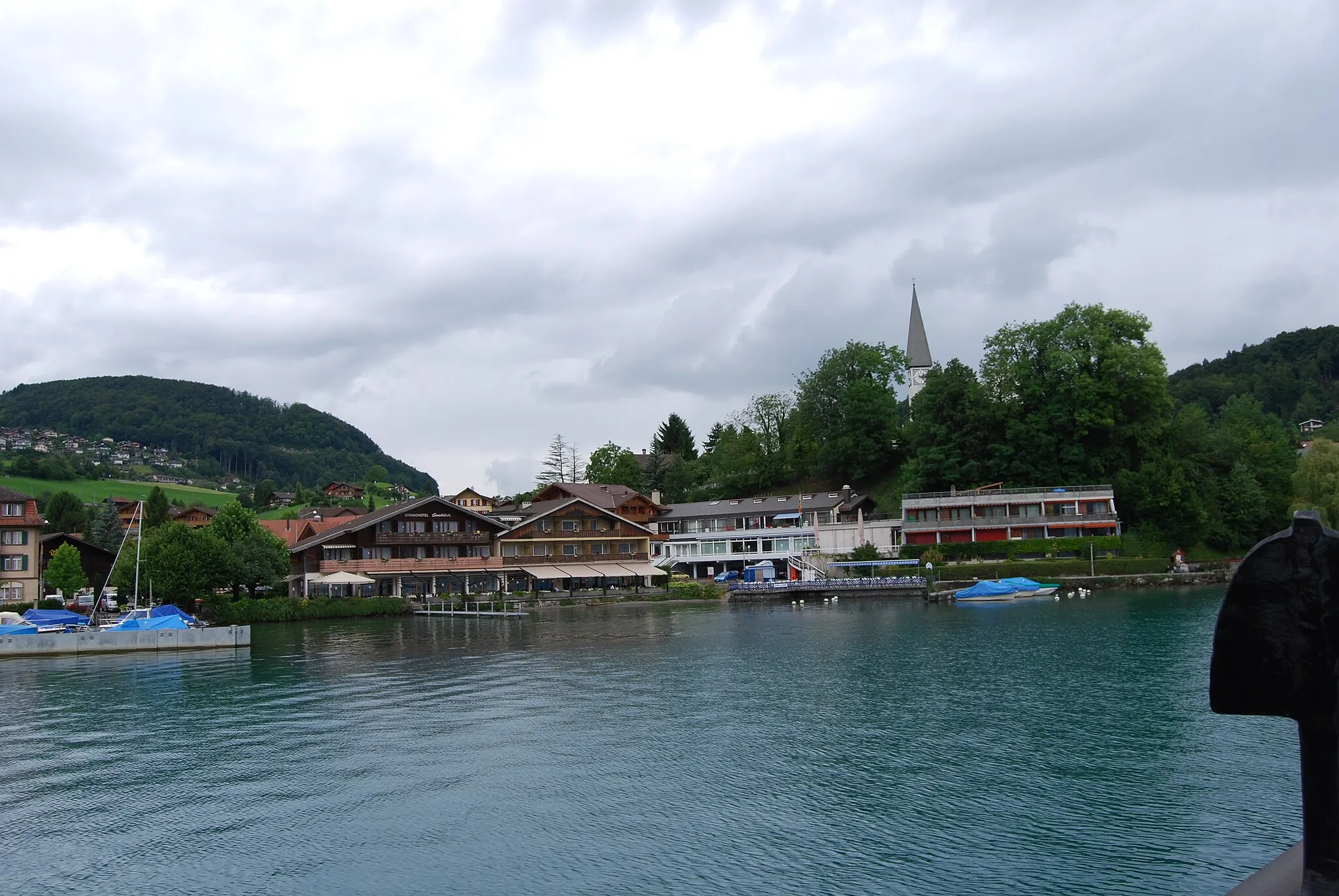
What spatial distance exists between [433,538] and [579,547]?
11.9 metres

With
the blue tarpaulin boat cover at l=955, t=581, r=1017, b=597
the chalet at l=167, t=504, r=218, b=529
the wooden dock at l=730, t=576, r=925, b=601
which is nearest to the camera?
→ the blue tarpaulin boat cover at l=955, t=581, r=1017, b=597

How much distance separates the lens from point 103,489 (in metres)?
133

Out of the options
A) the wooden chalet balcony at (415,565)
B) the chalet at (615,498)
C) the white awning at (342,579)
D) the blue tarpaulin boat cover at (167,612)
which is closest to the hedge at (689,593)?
the wooden chalet balcony at (415,565)

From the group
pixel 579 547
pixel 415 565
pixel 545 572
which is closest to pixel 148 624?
pixel 415 565

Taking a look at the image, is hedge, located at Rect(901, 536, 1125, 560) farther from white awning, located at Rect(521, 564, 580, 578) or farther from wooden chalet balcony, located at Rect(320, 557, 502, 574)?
wooden chalet balcony, located at Rect(320, 557, 502, 574)

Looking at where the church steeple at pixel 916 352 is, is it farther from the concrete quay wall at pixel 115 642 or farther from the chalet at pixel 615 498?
the concrete quay wall at pixel 115 642

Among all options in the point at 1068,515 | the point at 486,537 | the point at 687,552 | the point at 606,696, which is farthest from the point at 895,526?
the point at 606,696

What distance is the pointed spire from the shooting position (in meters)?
117

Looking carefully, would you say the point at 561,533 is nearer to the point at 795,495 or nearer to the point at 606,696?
the point at 795,495

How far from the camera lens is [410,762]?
2134 cm

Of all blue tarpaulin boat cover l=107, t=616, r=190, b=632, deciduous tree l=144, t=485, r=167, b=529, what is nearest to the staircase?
blue tarpaulin boat cover l=107, t=616, r=190, b=632

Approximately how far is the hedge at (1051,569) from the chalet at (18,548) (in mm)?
60861

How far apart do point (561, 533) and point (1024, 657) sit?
4684cm

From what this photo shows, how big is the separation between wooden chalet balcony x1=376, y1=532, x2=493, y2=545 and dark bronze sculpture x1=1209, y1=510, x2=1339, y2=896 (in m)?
69.3
